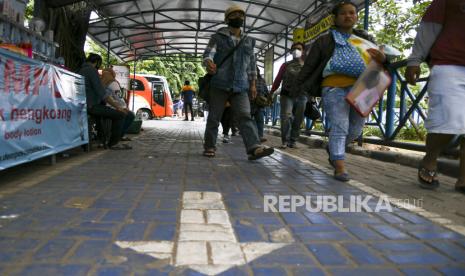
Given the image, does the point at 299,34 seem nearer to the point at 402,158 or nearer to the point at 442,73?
the point at 402,158

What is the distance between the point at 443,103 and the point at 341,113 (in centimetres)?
106

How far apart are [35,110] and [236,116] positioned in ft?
8.76

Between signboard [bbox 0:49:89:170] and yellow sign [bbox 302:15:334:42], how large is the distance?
5179mm

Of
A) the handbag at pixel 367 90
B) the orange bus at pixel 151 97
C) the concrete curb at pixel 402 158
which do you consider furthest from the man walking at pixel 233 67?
the orange bus at pixel 151 97

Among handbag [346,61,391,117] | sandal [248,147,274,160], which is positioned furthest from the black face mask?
handbag [346,61,391,117]

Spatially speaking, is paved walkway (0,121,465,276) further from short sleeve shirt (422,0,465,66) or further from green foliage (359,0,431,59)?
green foliage (359,0,431,59)

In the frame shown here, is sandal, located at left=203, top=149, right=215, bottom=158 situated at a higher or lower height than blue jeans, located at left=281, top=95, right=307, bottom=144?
lower

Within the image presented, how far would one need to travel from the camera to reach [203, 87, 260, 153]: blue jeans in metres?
6.11

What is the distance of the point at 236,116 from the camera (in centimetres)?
638

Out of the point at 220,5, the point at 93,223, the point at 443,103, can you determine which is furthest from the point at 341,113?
the point at 220,5

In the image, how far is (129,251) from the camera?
2.32 m

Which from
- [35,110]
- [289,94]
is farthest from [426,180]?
[289,94]

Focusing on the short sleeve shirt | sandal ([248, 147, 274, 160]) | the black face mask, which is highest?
the black face mask

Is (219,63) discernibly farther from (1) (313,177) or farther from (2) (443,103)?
(2) (443,103)
